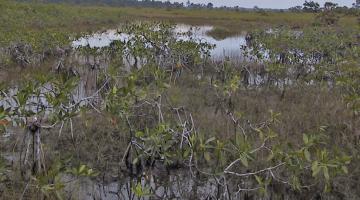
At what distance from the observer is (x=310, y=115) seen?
267 inches

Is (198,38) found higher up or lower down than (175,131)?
higher up

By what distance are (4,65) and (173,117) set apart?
6492mm

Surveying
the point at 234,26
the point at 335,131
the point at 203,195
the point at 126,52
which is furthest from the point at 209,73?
the point at 234,26

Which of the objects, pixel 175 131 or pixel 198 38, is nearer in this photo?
pixel 175 131

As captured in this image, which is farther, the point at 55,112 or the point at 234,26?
the point at 234,26

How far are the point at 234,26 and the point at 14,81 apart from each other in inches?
990

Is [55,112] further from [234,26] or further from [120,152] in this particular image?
[234,26]

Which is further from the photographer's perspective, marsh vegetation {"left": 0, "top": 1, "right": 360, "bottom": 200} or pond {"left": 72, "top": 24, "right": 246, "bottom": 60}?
pond {"left": 72, "top": 24, "right": 246, "bottom": 60}

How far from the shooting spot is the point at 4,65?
433 inches

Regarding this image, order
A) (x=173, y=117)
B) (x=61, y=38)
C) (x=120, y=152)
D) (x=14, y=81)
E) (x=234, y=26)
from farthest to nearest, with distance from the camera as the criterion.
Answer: (x=234, y=26)
(x=61, y=38)
(x=14, y=81)
(x=173, y=117)
(x=120, y=152)

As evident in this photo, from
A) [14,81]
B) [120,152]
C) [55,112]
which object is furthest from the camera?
[14,81]

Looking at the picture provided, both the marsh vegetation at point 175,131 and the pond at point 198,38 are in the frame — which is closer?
the marsh vegetation at point 175,131

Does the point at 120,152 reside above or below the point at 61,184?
below

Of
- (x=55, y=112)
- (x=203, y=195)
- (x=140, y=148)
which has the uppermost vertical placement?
(x=55, y=112)
